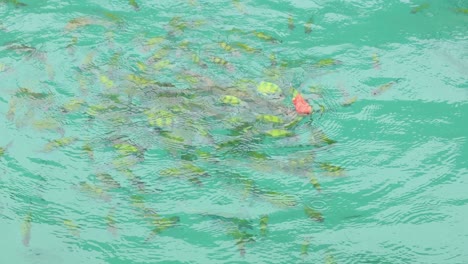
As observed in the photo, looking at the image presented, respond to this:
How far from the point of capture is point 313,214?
4250 mm

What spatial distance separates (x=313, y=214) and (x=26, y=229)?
69.6 inches

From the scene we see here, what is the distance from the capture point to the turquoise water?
4.16 metres

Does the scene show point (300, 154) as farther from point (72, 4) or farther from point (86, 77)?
point (72, 4)

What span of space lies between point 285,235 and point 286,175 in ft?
1.50

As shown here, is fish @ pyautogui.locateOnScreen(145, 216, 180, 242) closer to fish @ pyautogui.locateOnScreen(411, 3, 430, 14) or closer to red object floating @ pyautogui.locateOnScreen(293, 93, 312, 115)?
red object floating @ pyautogui.locateOnScreen(293, 93, 312, 115)

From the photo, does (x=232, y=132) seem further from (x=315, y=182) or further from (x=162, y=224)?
(x=162, y=224)

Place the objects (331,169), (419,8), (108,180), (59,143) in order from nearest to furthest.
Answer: (108,180)
(331,169)
(59,143)
(419,8)

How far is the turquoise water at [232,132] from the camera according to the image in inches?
164

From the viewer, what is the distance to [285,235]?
416cm

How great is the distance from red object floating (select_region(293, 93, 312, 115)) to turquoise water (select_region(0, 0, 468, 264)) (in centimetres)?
6

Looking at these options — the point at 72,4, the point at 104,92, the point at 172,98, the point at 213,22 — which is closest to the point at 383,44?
the point at 213,22

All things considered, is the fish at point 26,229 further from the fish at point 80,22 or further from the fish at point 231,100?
the fish at point 80,22

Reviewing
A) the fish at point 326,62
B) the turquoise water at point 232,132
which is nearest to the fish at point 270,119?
the turquoise water at point 232,132

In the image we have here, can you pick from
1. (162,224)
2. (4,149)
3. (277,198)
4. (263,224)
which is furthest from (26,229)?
(277,198)
